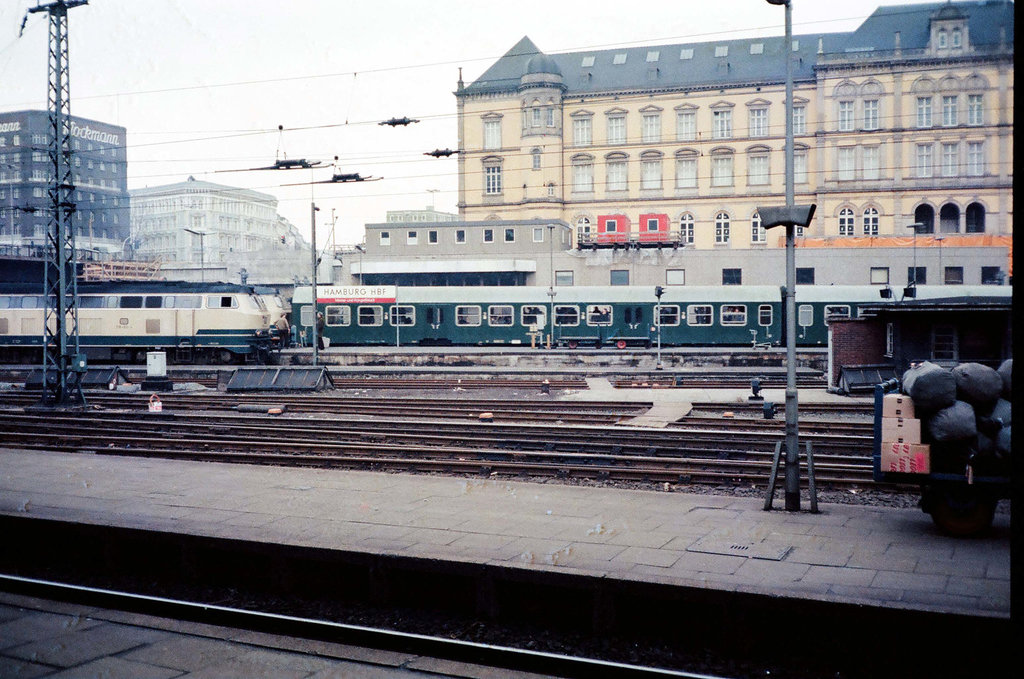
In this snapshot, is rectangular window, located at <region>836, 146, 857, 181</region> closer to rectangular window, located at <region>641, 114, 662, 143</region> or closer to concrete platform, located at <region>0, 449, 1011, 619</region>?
rectangular window, located at <region>641, 114, 662, 143</region>

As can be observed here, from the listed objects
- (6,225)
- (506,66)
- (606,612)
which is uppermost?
(506,66)

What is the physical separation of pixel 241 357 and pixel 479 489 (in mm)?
28515

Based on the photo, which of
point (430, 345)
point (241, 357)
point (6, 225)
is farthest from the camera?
point (6, 225)

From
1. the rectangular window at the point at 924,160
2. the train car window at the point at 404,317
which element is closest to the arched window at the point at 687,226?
the rectangular window at the point at 924,160

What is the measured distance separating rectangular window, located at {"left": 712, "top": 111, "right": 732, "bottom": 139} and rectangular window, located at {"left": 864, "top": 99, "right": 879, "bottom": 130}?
10.4 metres

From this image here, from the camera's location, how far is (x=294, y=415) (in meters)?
21.0

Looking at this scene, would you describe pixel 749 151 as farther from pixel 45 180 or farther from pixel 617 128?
pixel 45 180

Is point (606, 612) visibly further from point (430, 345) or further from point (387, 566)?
point (430, 345)

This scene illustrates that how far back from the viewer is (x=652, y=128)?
222 feet

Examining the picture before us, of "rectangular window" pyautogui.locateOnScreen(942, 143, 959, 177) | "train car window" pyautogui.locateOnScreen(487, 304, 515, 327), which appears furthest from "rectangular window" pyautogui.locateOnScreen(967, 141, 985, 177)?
"train car window" pyautogui.locateOnScreen(487, 304, 515, 327)

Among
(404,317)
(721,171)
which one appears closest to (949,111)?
(721,171)

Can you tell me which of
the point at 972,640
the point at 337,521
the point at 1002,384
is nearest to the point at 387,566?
the point at 337,521

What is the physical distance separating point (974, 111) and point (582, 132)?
28879mm

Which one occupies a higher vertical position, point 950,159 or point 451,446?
point 950,159
